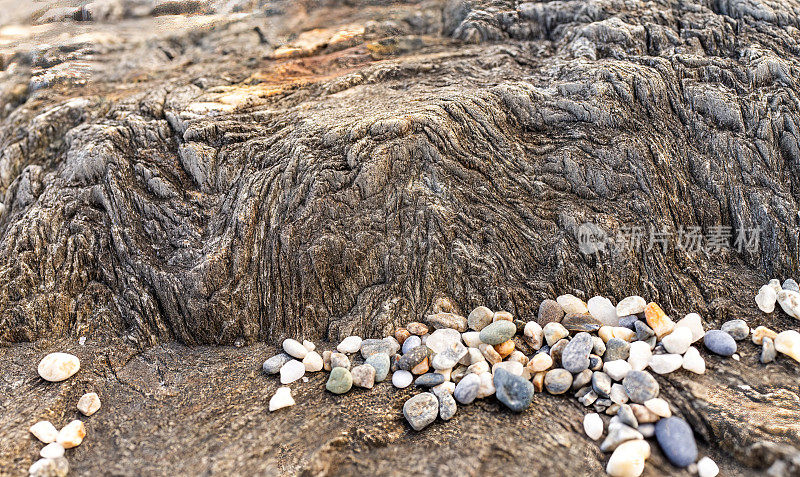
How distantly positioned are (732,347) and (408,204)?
2.31 meters

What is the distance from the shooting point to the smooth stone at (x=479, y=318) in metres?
3.37

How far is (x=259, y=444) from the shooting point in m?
2.62

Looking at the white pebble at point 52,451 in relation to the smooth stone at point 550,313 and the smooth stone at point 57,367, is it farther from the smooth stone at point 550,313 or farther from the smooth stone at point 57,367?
the smooth stone at point 550,313

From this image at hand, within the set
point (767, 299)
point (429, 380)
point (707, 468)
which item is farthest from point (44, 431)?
point (767, 299)

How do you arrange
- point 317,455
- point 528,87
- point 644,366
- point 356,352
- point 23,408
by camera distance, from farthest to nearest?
1. point 528,87
2. point 356,352
3. point 644,366
4. point 23,408
5. point 317,455

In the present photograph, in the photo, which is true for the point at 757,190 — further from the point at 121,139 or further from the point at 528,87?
the point at 121,139

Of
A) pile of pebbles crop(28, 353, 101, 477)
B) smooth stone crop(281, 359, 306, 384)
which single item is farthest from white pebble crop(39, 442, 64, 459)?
smooth stone crop(281, 359, 306, 384)

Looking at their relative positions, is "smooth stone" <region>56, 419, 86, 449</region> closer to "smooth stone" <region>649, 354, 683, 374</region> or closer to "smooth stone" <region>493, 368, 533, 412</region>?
"smooth stone" <region>493, 368, 533, 412</region>

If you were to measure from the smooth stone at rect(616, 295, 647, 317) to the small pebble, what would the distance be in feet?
5.98

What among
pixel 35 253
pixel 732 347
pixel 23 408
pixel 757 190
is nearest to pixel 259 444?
pixel 23 408

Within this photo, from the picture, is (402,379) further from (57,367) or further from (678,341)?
(57,367)

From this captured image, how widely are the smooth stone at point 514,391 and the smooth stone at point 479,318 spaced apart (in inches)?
20.4

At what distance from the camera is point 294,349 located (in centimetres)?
326

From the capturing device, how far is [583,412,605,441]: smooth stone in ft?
8.60
